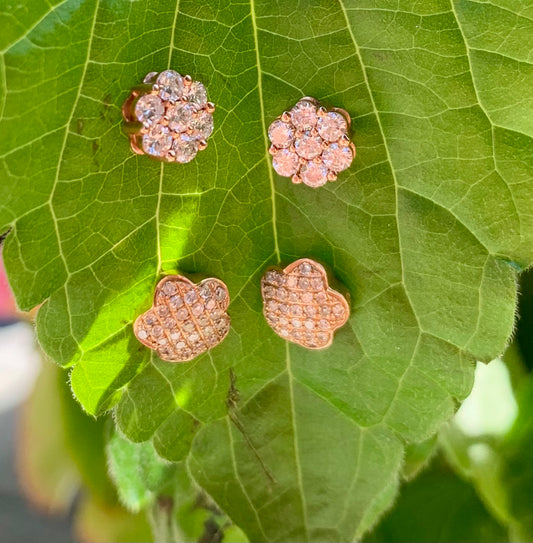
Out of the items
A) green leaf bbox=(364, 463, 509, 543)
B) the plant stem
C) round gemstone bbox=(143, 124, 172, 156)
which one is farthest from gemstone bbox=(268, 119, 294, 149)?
green leaf bbox=(364, 463, 509, 543)

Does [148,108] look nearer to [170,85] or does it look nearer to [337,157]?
[170,85]

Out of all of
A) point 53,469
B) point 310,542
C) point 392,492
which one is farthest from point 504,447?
point 53,469

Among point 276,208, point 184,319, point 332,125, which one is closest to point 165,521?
point 184,319

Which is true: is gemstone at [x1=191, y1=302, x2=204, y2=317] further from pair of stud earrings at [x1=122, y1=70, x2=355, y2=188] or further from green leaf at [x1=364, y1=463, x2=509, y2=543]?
green leaf at [x1=364, y1=463, x2=509, y2=543]

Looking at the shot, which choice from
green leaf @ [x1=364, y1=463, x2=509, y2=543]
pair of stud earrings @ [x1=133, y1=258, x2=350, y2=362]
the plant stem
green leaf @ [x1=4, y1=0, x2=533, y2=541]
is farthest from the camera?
green leaf @ [x1=364, y1=463, x2=509, y2=543]

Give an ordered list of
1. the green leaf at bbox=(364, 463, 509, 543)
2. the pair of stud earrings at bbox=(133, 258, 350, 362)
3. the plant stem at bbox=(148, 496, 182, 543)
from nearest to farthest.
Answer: the pair of stud earrings at bbox=(133, 258, 350, 362), the plant stem at bbox=(148, 496, 182, 543), the green leaf at bbox=(364, 463, 509, 543)

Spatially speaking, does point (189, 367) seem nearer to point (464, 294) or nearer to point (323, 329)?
point (323, 329)

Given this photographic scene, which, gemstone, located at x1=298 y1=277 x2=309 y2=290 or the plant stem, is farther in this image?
the plant stem
